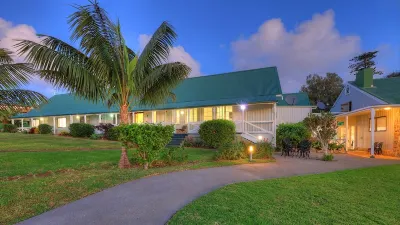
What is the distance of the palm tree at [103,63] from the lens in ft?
26.7

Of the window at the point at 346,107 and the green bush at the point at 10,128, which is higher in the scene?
the window at the point at 346,107

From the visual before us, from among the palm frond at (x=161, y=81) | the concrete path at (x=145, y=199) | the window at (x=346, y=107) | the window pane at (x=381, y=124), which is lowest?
the concrete path at (x=145, y=199)

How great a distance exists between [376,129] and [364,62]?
35.2 metres

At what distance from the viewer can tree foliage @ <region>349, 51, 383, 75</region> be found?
1699 inches

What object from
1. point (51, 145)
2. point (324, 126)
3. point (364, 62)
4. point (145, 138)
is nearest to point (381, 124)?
point (324, 126)

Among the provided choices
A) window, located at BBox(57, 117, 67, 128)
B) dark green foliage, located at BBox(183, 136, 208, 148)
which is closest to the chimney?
dark green foliage, located at BBox(183, 136, 208, 148)

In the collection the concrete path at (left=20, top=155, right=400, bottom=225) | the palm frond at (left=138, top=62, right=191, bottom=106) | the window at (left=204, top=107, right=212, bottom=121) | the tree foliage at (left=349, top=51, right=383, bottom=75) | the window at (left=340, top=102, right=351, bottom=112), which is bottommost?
the concrete path at (left=20, top=155, right=400, bottom=225)

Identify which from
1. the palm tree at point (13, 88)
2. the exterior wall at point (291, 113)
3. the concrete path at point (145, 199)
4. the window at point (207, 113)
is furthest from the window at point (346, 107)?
the palm tree at point (13, 88)

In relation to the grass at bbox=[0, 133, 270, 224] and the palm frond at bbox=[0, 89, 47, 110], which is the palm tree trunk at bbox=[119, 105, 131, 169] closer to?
the grass at bbox=[0, 133, 270, 224]

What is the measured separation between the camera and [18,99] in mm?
6824

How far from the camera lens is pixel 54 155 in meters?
11.8

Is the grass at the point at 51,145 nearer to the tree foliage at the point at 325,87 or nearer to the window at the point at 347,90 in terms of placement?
the window at the point at 347,90

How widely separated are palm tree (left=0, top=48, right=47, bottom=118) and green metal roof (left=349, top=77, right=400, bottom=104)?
18.7 metres

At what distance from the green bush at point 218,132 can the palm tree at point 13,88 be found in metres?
10.5
